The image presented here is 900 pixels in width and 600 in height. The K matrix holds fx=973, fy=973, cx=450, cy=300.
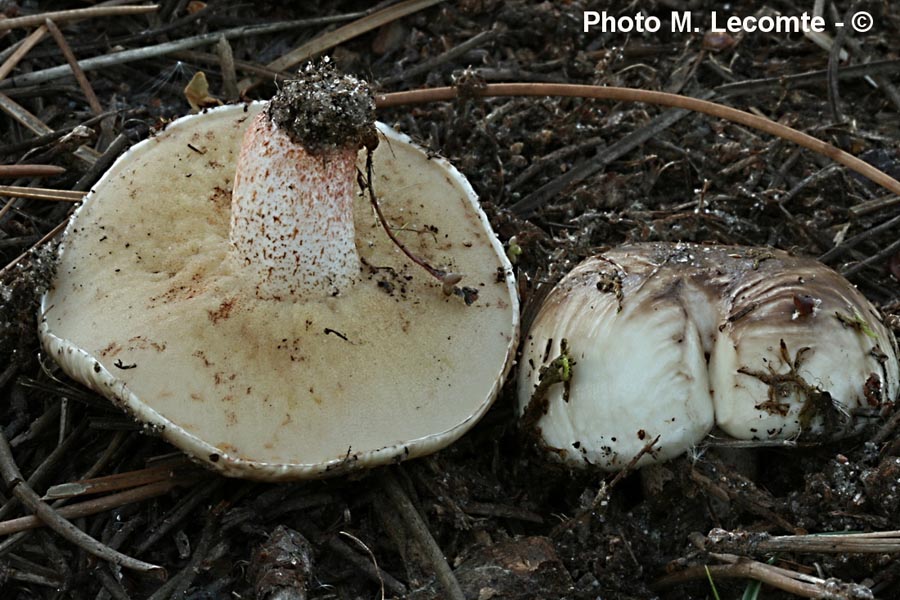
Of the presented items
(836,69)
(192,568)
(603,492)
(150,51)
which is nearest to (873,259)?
(836,69)

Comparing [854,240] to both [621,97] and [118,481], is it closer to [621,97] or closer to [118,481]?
[621,97]

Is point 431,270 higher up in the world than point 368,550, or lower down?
higher up

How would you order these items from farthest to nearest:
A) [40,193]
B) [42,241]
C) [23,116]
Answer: [23,116] → [40,193] → [42,241]

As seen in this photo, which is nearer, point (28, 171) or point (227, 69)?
point (28, 171)

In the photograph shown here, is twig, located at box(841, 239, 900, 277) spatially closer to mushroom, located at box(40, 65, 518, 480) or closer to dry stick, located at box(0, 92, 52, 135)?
mushroom, located at box(40, 65, 518, 480)

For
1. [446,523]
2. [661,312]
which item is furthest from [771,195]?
[446,523]

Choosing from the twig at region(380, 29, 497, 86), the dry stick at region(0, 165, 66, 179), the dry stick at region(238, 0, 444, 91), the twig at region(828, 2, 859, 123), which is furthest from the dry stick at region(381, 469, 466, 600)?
the twig at region(828, 2, 859, 123)
